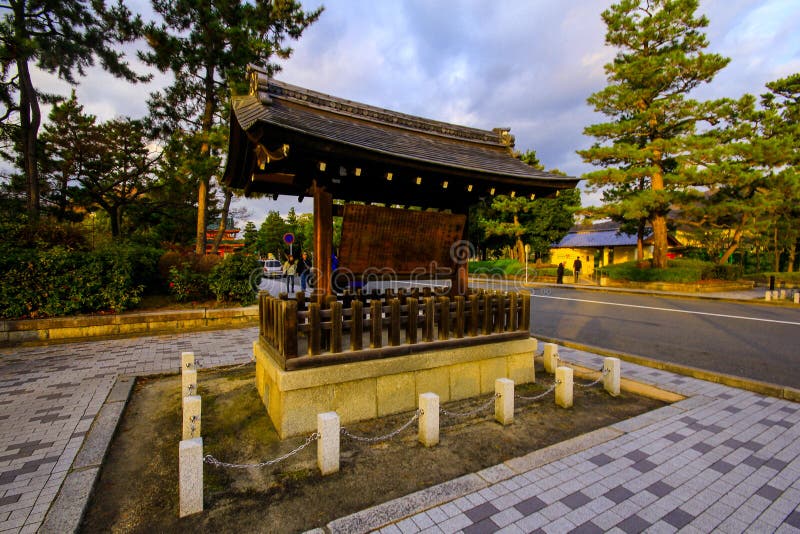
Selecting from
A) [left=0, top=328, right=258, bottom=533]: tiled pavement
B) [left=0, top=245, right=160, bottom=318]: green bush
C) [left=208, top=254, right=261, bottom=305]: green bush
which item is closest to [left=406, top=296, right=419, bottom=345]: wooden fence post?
[left=0, top=328, right=258, bottom=533]: tiled pavement

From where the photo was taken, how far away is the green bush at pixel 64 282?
883 centimetres

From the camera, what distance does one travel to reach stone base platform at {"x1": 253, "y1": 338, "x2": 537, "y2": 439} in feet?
13.5

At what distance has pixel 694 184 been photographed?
2020 cm

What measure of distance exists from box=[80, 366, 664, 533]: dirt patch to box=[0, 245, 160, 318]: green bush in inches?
242

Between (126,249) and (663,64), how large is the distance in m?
28.4

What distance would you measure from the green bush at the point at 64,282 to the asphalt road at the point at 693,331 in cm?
1234

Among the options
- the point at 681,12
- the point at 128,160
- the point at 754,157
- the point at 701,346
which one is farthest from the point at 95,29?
the point at 754,157

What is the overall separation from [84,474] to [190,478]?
55.0 inches

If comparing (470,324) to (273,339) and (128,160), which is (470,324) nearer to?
(273,339)

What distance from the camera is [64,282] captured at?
9.33 meters

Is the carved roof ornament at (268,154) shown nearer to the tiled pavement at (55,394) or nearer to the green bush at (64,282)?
the tiled pavement at (55,394)

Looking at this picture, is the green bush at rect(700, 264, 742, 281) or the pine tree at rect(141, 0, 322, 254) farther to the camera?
the green bush at rect(700, 264, 742, 281)

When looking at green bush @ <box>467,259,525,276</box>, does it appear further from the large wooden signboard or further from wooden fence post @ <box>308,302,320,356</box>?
wooden fence post @ <box>308,302,320,356</box>

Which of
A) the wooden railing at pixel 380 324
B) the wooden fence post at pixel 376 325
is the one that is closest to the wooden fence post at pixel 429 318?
the wooden railing at pixel 380 324
